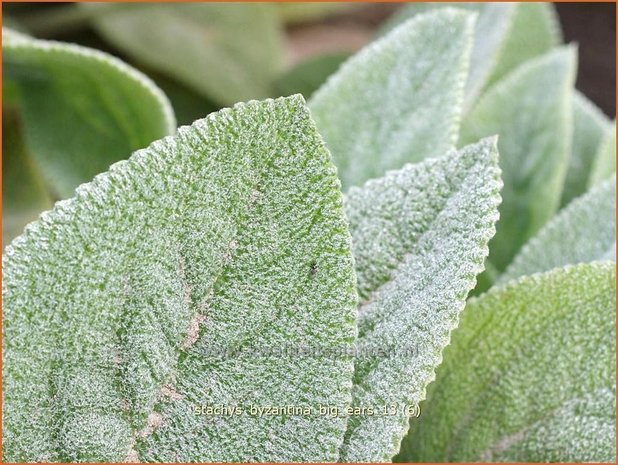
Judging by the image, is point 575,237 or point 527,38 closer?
point 575,237

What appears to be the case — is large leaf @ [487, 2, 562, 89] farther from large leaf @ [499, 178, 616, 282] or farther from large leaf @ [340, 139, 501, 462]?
large leaf @ [340, 139, 501, 462]

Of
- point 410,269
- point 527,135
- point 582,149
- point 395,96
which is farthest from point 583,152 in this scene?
point 410,269

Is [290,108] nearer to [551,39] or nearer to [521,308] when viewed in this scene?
[521,308]

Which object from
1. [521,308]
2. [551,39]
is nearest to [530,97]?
[551,39]

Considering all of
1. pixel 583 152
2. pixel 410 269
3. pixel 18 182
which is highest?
pixel 410 269

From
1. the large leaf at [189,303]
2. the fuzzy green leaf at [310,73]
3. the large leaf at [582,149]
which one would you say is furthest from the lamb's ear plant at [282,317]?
the fuzzy green leaf at [310,73]

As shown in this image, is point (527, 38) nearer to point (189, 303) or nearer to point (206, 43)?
point (206, 43)
